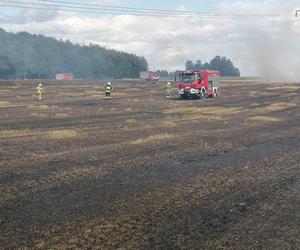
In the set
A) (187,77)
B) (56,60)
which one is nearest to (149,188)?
(187,77)

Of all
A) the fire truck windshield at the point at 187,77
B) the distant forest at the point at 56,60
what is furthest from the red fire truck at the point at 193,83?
the distant forest at the point at 56,60

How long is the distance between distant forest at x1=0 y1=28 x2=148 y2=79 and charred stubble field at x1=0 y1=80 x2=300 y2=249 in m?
111

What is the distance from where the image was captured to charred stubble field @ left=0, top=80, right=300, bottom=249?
726 cm

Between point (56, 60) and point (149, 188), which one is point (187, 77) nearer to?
point (149, 188)

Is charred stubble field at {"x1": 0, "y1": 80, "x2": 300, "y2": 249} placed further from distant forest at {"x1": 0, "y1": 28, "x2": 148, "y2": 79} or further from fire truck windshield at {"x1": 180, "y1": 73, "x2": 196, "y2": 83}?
distant forest at {"x1": 0, "y1": 28, "x2": 148, "y2": 79}

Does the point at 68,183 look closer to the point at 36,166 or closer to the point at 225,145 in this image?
the point at 36,166

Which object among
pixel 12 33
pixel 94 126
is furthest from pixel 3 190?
pixel 12 33

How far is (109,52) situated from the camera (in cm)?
18225

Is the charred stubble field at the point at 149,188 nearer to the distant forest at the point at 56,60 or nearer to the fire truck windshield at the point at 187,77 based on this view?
the fire truck windshield at the point at 187,77

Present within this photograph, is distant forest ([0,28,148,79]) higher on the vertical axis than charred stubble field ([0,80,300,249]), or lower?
higher

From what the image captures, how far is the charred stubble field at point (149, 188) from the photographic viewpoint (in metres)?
7.26

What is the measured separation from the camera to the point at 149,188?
34.9ft

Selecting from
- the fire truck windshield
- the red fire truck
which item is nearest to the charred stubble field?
the red fire truck

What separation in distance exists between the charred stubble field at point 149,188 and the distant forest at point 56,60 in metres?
111
